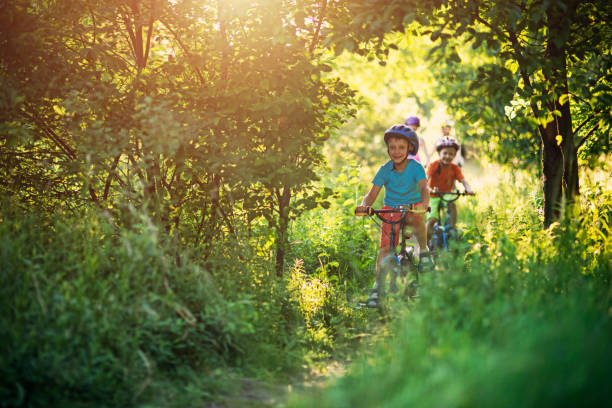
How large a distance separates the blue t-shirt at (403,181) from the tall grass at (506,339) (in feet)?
3.56

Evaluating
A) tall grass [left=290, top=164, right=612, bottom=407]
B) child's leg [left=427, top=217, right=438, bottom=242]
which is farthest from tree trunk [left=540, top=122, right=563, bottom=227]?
child's leg [left=427, top=217, right=438, bottom=242]

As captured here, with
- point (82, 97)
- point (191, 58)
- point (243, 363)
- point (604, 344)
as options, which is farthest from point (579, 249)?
point (82, 97)

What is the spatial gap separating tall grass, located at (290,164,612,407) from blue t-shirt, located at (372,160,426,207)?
42.7 inches

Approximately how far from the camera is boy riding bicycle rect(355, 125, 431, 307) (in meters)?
6.03

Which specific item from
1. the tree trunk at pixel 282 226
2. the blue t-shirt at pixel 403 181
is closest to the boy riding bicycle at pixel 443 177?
the blue t-shirt at pixel 403 181

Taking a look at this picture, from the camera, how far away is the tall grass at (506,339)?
250 centimetres

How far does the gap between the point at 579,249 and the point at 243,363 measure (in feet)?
11.5

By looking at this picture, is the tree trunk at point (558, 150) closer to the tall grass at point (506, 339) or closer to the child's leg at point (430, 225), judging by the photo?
the tall grass at point (506, 339)

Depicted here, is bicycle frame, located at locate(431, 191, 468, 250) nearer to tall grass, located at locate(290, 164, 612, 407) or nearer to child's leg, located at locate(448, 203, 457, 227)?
child's leg, located at locate(448, 203, 457, 227)

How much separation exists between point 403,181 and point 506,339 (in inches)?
133

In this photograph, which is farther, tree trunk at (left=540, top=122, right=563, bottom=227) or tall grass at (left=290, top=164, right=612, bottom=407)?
tree trunk at (left=540, top=122, right=563, bottom=227)

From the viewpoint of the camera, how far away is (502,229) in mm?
6734

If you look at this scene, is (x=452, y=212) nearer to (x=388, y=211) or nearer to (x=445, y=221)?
(x=445, y=221)

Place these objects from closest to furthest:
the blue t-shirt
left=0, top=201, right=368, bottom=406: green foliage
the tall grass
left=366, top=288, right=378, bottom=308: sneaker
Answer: the tall grass < left=0, top=201, right=368, bottom=406: green foliage < left=366, top=288, right=378, bottom=308: sneaker < the blue t-shirt
